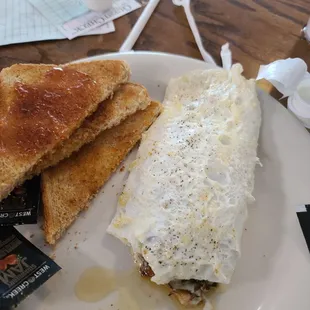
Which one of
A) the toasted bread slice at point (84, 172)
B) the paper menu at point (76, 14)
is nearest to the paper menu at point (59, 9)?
the paper menu at point (76, 14)

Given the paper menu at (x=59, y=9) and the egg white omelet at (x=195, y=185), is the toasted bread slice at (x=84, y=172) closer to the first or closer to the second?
the egg white omelet at (x=195, y=185)

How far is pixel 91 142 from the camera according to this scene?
1771 mm

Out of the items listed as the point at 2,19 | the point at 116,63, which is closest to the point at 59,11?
the point at 2,19

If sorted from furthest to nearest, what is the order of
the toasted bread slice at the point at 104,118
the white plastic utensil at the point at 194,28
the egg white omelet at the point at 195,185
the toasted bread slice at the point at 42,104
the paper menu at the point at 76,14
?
1. the paper menu at the point at 76,14
2. the white plastic utensil at the point at 194,28
3. the toasted bread slice at the point at 104,118
4. the toasted bread slice at the point at 42,104
5. the egg white omelet at the point at 195,185

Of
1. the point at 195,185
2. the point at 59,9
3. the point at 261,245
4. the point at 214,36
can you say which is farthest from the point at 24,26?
the point at 261,245

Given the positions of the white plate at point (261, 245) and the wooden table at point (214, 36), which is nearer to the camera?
the white plate at point (261, 245)

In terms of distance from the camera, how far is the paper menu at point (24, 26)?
7.15ft

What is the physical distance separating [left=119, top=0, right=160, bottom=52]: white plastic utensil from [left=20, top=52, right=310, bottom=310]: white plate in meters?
0.63

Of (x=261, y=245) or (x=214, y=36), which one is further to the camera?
(x=214, y=36)

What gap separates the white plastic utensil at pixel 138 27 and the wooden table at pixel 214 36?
0.09 feet

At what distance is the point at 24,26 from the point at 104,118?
2.81ft

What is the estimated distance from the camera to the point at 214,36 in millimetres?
2219

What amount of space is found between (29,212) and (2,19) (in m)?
1.23

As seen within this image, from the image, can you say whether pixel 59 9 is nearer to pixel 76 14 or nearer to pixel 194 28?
pixel 76 14
